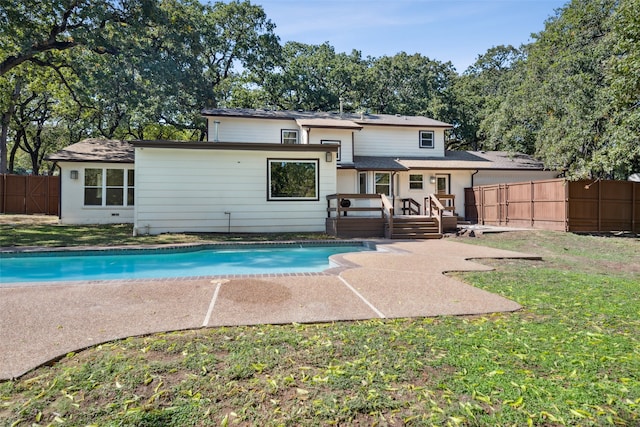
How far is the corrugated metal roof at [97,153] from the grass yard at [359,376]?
46.0 ft

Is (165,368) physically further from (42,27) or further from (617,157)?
(42,27)

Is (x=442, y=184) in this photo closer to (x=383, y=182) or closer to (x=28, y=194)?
(x=383, y=182)

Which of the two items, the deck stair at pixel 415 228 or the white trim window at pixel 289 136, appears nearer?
the deck stair at pixel 415 228

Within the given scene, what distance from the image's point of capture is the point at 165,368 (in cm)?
275

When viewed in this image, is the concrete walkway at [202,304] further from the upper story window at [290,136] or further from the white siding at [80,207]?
the upper story window at [290,136]

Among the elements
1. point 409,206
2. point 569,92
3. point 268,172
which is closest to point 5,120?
point 268,172

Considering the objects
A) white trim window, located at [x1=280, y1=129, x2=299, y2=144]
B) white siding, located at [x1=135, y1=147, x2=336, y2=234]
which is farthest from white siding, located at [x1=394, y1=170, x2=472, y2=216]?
white siding, located at [x1=135, y1=147, x2=336, y2=234]

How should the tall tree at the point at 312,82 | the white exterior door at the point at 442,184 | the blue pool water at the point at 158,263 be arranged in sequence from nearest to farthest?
the blue pool water at the point at 158,263, the white exterior door at the point at 442,184, the tall tree at the point at 312,82

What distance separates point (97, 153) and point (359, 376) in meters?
17.5

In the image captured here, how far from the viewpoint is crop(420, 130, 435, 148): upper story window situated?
→ 2131 cm

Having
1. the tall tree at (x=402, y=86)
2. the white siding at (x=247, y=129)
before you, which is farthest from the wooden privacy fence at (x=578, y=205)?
the tall tree at (x=402, y=86)

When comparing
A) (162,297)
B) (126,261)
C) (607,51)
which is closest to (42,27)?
(126,261)

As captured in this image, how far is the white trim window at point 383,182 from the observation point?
18594 mm

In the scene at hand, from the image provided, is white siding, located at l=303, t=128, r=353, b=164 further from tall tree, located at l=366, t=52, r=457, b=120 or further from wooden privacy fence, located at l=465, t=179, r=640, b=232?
tall tree, located at l=366, t=52, r=457, b=120
